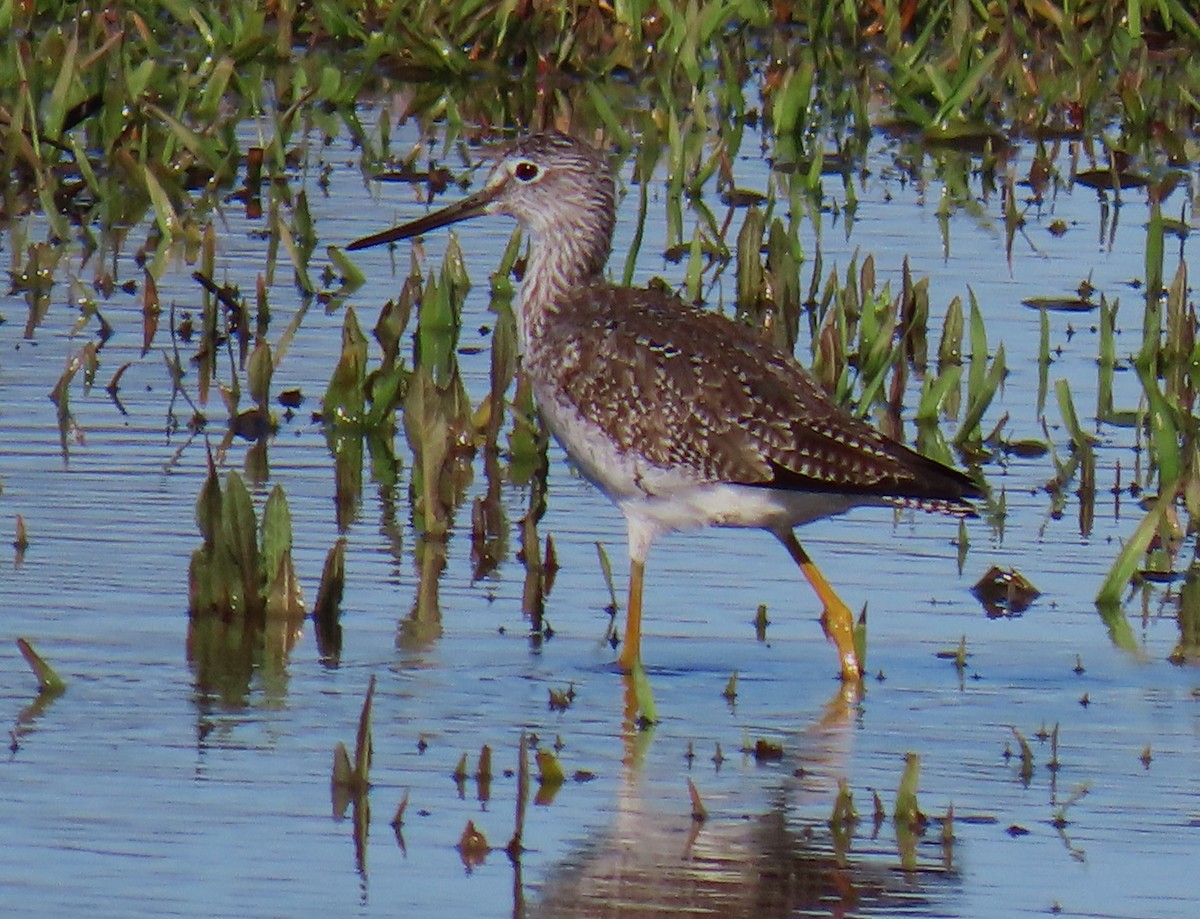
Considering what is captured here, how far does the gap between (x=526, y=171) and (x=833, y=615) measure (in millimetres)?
2099

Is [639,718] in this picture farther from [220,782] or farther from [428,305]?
[428,305]

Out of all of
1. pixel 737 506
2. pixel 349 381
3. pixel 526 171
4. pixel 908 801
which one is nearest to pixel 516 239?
pixel 349 381

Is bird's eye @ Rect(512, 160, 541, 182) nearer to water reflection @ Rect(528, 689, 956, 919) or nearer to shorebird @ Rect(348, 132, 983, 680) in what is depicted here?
shorebird @ Rect(348, 132, 983, 680)

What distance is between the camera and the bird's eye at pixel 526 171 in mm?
9125

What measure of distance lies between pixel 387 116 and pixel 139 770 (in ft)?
29.2

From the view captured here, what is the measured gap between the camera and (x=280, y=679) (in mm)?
7324

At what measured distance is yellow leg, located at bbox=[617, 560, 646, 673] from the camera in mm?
7621

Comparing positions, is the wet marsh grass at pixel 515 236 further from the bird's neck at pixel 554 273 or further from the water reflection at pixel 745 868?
the bird's neck at pixel 554 273

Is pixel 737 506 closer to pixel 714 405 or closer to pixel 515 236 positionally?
pixel 714 405

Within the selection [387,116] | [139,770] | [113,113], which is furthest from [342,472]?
[387,116]

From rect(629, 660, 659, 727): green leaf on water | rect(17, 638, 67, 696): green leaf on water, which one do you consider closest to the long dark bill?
rect(629, 660, 659, 727): green leaf on water

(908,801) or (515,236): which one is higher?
(515,236)

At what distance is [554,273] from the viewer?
29.0 feet

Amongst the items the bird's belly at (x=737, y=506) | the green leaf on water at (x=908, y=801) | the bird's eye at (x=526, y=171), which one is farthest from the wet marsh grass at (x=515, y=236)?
the bird's eye at (x=526, y=171)
